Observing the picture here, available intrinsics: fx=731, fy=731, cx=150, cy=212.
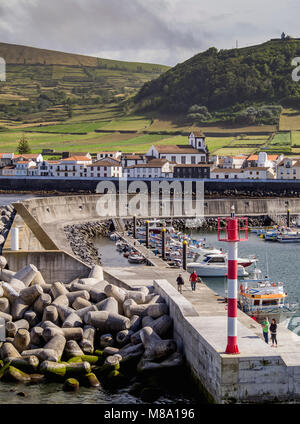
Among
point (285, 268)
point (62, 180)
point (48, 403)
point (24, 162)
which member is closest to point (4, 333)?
point (48, 403)

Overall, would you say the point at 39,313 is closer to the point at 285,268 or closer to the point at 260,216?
the point at 285,268

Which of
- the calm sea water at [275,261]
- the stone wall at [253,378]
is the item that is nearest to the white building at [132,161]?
the calm sea water at [275,261]

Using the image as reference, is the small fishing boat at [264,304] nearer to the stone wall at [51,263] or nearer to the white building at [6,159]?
the stone wall at [51,263]

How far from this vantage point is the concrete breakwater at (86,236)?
42588 mm

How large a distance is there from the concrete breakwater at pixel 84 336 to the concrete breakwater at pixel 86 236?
17.5 meters

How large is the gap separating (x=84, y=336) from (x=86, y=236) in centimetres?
3649

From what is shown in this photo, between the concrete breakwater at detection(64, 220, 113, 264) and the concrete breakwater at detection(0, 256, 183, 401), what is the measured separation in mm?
17484

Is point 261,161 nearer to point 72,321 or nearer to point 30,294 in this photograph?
point 30,294

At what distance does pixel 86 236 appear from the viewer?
56156 millimetres

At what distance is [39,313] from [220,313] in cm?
529

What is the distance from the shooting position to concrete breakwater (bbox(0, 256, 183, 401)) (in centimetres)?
1823

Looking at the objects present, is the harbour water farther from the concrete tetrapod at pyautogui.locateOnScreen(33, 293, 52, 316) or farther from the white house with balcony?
the white house with balcony

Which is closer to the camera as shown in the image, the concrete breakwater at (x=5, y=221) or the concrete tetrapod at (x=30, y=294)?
the concrete tetrapod at (x=30, y=294)

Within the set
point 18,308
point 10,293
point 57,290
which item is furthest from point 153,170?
point 18,308
